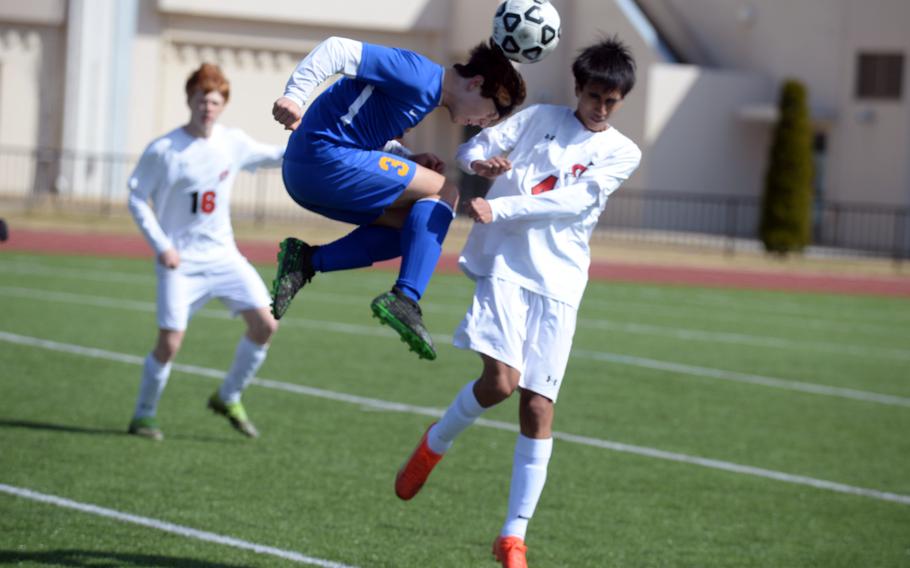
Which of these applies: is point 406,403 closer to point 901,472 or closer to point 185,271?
point 185,271

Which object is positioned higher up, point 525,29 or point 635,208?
point 635,208

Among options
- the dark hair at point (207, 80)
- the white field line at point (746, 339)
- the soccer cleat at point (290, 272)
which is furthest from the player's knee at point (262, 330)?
the white field line at point (746, 339)

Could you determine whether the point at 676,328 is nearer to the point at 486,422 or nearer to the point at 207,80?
the point at 486,422

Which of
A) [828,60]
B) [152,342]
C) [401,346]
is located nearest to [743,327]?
[401,346]

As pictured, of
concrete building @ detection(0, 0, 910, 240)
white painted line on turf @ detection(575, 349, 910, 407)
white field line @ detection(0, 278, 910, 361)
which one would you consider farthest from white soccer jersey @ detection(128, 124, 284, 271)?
concrete building @ detection(0, 0, 910, 240)

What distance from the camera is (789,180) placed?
96.0 ft

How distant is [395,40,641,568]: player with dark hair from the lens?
5.98 meters

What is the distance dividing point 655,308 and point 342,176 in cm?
1359

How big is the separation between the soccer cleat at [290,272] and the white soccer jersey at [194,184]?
2.59 meters

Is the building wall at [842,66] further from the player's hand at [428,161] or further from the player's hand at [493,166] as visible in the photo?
the player's hand at [493,166]

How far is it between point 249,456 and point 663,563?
117 inches

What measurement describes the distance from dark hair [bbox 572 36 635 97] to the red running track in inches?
638

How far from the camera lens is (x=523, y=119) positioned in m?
6.14

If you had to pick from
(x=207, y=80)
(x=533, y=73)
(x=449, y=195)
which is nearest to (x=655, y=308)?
(x=207, y=80)
